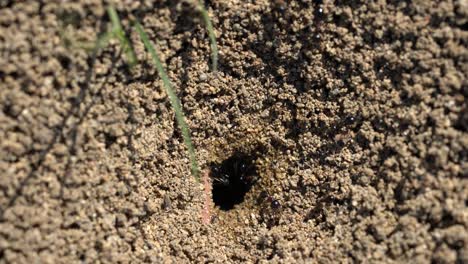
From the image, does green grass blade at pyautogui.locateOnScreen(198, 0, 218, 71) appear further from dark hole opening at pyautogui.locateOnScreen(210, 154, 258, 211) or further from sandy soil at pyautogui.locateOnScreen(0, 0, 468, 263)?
dark hole opening at pyautogui.locateOnScreen(210, 154, 258, 211)

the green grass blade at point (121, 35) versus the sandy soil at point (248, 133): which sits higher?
the green grass blade at point (121, 35)

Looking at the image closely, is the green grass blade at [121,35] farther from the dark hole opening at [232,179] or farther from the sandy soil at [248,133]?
the dark hole opening at [232,179]

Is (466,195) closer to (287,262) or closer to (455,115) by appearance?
(455,115)

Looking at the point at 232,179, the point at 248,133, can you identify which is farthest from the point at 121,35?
the point at 232,179

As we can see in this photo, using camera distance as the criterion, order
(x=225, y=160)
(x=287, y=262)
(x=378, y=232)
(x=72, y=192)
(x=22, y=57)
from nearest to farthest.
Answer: (x=22, y=57) → (x=72, y=192) → (x=378, y=232) → (x=287, y=262) → (x=225, y=160)

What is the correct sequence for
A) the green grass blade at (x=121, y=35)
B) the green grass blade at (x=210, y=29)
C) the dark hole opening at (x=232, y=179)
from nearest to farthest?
the green grass blade at (x=121, y=35), the green grass blade at (x=210, y=29), the dark hole opening at (x=232, y=179)

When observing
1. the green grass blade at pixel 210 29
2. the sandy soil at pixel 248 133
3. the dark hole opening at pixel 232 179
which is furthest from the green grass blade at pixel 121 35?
the dark hole opening at pixel 232 179

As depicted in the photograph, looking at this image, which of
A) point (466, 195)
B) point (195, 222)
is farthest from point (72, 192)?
point (466, 195)
